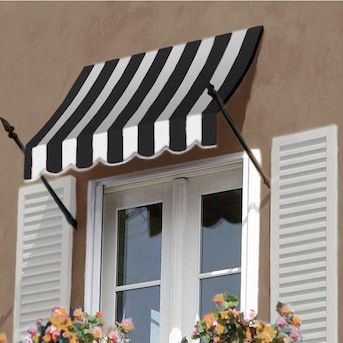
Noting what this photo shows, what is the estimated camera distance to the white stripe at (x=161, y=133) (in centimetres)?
1445

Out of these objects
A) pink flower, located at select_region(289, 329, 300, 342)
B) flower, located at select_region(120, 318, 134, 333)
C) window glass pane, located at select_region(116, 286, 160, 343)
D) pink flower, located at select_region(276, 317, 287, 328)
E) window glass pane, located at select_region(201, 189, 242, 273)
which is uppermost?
window glass pane, located at select_region(201, 189, 242, 273)

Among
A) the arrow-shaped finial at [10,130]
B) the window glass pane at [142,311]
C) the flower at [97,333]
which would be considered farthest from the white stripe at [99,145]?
the flower at [97,333]

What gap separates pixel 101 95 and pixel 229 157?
1.17 m

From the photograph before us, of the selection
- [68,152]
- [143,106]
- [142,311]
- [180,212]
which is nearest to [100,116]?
[143,106]

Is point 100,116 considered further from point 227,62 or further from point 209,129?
point 209,129

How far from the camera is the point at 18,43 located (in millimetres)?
16375

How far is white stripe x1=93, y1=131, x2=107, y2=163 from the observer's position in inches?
577

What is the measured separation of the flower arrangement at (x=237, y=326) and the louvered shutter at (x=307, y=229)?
0.44 meters

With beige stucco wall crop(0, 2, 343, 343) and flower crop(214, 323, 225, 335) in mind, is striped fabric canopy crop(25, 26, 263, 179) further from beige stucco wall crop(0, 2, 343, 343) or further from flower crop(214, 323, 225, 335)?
flower crop(214, 323, 225, 335)

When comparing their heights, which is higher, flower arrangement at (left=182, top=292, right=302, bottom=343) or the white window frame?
the white window frame

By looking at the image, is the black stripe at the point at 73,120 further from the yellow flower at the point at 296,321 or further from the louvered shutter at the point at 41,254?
the yellow flower at the point at 296,321

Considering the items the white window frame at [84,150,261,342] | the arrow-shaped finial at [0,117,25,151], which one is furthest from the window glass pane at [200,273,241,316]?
the arrow-shaped finial at [0,117,25,151]

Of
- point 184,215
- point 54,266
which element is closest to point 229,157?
point 184,215

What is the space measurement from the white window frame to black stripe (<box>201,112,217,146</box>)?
519 mm
